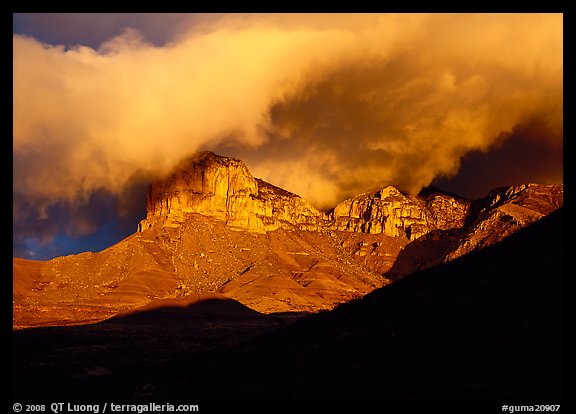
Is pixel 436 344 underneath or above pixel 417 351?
above

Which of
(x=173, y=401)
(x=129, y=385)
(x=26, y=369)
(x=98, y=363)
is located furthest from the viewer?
(x=98, y=363)

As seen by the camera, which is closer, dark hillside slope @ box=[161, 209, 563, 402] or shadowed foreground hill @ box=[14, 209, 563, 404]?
dark hillside slope @ box=[161, 209, 563, 402]

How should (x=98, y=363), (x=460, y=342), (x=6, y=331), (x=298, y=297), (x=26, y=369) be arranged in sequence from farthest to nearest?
(x=298, y=297), (x=98, y=363), (x=26, y=369), (x=460, y=342), (x=6, y=331)

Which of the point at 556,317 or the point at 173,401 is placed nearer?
the point at 556,317

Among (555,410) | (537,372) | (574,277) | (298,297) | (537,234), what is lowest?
(555,410)

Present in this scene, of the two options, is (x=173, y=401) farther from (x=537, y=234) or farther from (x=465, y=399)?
(x=537, y=234)

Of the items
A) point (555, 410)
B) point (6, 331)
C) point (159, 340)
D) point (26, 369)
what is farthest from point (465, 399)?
point (159, 340)

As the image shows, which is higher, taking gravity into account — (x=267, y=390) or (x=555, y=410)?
(x=267, y=390)

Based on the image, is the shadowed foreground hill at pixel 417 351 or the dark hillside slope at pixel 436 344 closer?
the dark hillside slope at pixel 436 344
